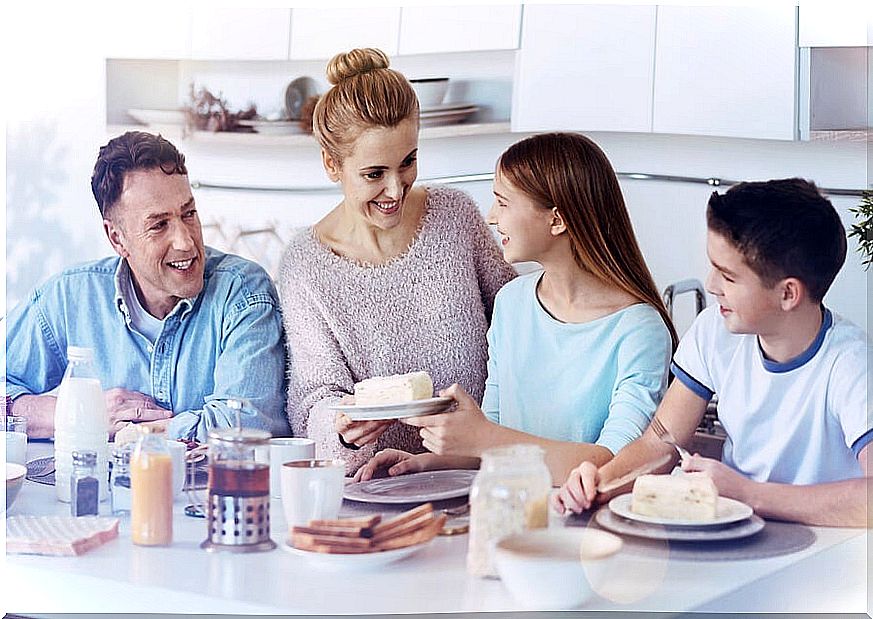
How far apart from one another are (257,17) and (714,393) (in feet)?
3.20

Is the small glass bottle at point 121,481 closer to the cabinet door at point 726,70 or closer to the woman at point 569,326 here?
the woman at point 569,326

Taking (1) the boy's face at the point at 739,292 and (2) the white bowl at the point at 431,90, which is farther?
(2) the white bowl at the point at 431,90

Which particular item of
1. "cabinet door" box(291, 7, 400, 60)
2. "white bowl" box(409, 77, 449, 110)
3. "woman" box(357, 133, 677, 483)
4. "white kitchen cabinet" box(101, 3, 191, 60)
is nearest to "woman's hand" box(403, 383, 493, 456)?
"woman" box(357, 133, 677, 483)

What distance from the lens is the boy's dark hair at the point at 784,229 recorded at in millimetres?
1729

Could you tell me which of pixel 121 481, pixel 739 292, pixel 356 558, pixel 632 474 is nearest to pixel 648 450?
pixel 632 474

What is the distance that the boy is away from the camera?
1710mm

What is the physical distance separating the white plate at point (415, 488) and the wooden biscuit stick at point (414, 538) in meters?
0.13

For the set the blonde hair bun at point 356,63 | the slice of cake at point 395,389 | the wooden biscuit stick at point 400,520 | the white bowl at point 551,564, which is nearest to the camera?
the white bowl at point 551,564

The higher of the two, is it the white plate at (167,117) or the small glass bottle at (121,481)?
the white plate at (167,117)

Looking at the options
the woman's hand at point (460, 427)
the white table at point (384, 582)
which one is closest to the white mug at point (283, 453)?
the white table at point (384, 582)

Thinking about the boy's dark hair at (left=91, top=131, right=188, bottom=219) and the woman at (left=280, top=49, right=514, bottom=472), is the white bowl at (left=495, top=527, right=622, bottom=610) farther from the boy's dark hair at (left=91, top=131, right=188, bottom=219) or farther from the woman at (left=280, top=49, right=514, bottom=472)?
the boy's dark hair at (left=91, top=131, right=188, bottom=219)

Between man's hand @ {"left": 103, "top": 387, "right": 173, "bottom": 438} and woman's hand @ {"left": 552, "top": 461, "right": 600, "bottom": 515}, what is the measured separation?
28.1 inches

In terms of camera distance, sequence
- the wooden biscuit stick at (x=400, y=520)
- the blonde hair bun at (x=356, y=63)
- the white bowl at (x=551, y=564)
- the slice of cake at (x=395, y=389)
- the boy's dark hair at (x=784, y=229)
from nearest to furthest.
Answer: the white bowl at (x=551, y=564) < the wooden biscuit stick at (x=400, y=520) < the boy's dark hair at (x=784, y=229) < the slice of cake at (x=395, y=389) < the blonde hair bun at (x=356, y=63)

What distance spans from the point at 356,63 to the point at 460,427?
0.62 meters
